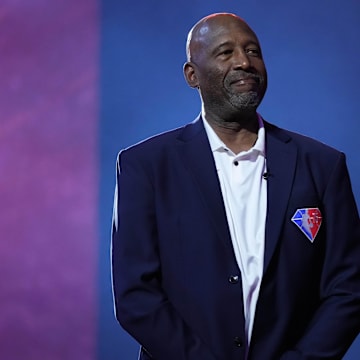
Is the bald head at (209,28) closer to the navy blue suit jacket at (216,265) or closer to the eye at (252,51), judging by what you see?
the eye at (252,51)

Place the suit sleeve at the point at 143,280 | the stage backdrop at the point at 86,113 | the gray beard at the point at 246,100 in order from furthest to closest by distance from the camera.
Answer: the stage backdrop at the point at 86,113 < the gray beard at the point at 246,100 < the suit sleeve at the point at 143,280

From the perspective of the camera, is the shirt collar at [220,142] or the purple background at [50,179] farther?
the purple background at [50,179]

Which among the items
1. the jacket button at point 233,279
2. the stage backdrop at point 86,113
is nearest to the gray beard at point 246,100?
the jacket button at point 233,279

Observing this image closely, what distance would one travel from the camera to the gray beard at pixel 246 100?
6.09ft

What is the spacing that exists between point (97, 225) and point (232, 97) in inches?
49.7

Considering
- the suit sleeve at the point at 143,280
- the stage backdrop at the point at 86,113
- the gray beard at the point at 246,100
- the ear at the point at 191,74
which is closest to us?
the suit sleeve at the point at 143,280

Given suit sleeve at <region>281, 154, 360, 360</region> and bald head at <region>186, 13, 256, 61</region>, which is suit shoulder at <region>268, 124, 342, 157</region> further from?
bald head at <region>186, 13, 256, 61</region>

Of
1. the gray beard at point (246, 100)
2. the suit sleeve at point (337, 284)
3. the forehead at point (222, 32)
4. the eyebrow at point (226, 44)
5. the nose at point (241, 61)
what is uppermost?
the forehead at point (222, 32)

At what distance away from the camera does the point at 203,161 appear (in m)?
1.84

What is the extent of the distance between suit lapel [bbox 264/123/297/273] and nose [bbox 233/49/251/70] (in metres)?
0.17

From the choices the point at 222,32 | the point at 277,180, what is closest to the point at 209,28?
the point at 222,32

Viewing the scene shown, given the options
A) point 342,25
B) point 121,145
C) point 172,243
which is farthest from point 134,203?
point 342,25

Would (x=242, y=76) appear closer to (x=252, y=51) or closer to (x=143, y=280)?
(x=252, y=51)

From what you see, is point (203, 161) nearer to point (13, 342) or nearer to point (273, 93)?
point (273, 93)
